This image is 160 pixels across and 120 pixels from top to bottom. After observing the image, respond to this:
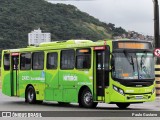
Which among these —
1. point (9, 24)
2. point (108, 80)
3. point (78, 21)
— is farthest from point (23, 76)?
point (78, 21)

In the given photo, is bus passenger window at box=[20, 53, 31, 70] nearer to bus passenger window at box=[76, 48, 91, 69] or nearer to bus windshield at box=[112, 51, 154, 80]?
bus passenger window at box=[76, 48, 91, 69]

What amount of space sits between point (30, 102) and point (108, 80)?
19.9ft

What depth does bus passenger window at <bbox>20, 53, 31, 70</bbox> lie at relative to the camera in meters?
25.9

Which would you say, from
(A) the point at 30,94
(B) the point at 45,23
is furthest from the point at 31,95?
(B) the point at 45,23

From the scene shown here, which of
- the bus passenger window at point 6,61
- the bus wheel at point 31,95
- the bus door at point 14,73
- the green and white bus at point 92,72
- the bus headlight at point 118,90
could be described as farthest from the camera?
the bus passenger window at point 6,61

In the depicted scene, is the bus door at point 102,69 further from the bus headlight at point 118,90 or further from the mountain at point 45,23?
the mountain at point 45,23

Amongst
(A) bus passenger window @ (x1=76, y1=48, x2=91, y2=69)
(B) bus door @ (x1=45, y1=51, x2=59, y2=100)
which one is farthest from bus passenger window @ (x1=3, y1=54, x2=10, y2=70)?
(A) bus passenger window @ (x1=76, y1=48, x2=91, y2=69)

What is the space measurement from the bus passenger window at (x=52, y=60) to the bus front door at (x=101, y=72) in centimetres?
298

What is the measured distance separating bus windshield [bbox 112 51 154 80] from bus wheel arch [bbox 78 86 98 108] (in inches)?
60.5

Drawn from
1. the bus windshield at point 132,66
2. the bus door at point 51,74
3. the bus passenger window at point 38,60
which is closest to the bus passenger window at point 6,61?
the bus passenger window at point 38,60

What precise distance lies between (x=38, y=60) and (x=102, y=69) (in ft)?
16.1

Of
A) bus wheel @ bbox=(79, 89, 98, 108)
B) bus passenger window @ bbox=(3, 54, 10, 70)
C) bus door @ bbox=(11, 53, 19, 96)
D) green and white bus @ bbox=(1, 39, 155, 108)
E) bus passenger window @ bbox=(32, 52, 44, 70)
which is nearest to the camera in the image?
green and white bus @ bbox=(1, 39, 155, 108)

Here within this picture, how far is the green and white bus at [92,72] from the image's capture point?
67.5 feet

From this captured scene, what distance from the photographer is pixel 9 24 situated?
93.4m
